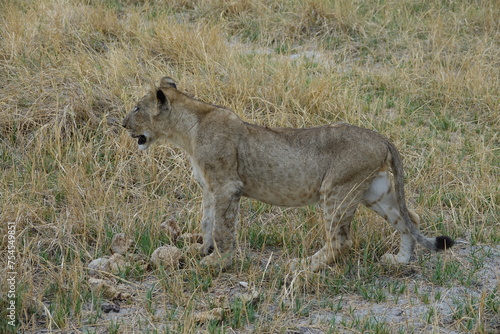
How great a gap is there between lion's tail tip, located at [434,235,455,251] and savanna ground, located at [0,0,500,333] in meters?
0.23

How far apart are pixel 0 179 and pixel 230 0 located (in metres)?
4.97

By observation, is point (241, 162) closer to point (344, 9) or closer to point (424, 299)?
point (424, 299)

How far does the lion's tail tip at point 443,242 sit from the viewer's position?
547 centimetres

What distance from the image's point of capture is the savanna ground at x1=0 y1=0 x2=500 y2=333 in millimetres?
5117

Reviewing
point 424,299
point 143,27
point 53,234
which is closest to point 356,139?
point 424,299

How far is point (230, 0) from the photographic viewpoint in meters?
10.6

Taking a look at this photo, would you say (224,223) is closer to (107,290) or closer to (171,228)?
(171,228)

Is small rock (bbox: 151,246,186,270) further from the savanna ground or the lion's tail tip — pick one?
the lion's tail tip

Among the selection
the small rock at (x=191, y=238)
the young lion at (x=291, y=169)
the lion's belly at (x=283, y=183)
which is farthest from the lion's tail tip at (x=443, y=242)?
the small rock at (x=191, y=238)

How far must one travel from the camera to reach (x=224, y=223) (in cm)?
570

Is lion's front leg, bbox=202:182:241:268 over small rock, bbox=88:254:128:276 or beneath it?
over

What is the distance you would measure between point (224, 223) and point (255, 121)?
2.25m

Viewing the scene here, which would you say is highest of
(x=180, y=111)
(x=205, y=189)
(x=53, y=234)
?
(x=180, y=111)

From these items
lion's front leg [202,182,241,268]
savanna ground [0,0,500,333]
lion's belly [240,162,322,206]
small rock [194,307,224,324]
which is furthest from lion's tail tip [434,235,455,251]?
small rock [194,307,224,324]
